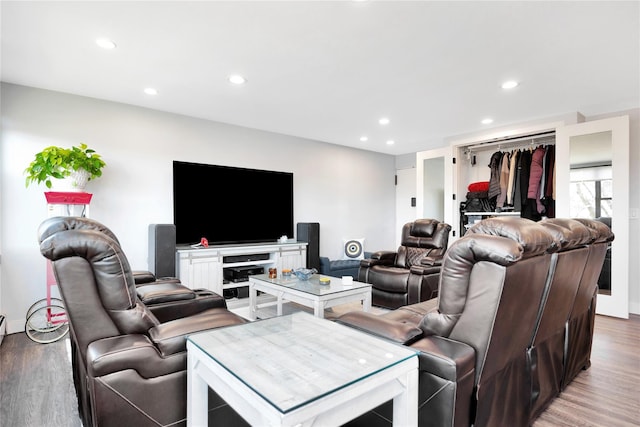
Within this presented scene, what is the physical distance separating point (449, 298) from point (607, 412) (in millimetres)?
1489

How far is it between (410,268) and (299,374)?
3.23 meters

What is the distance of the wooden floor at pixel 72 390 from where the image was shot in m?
1.92

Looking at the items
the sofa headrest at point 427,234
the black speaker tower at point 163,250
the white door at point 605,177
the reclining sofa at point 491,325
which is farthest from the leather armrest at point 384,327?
the white door at point 605,177

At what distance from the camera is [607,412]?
2002mm

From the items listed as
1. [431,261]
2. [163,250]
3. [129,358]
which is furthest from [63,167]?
[431,261]

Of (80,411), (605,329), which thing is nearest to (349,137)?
(605,329)

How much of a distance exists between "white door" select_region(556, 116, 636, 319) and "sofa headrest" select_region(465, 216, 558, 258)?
3.37 m

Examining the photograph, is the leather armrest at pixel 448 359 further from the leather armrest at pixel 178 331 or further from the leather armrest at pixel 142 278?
the leather armrest at pixel 142 278

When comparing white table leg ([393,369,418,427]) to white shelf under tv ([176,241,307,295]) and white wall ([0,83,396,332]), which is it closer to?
white shelf under tv ([176,241,307,295])

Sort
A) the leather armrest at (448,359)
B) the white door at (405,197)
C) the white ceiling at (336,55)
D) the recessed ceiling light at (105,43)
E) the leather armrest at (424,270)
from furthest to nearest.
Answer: the white door at (405,197), the leather armrest at (424,270), the recessed ceiling light at (105,43), the white ceiling at (336,55), the leather armrest at (448,359)

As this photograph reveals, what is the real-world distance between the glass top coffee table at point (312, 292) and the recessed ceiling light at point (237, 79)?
6.89ft

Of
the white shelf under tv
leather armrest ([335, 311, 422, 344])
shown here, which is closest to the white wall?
the white shelf under tv

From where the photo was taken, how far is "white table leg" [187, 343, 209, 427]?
4.37ft

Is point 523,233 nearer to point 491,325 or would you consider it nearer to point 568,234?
point 491,325
